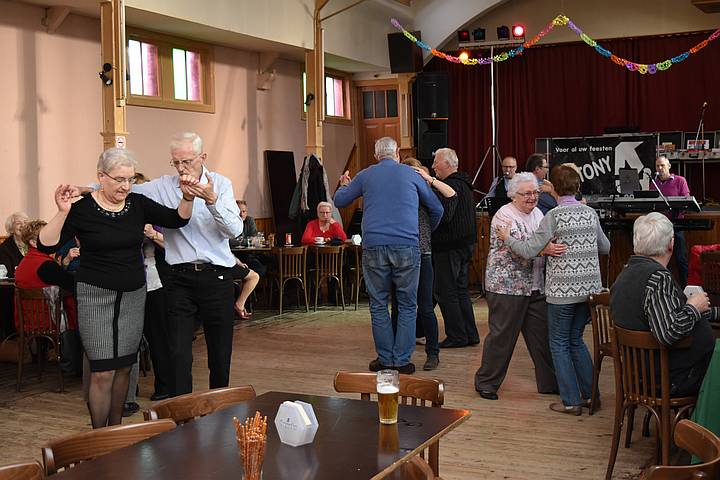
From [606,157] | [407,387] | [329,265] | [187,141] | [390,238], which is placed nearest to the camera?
[407,387]

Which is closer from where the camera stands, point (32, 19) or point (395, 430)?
point (395, 430)

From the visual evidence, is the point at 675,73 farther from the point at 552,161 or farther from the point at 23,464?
the point at 23,464

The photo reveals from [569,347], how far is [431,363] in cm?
160

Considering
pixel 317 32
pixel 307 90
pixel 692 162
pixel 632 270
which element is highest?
pixel 317 32

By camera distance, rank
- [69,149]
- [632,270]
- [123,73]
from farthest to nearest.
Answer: [69,149] → [123,73] → [632,270]

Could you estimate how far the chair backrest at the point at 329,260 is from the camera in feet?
33.5

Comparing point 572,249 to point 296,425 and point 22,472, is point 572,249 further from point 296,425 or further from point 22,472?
point 22,472

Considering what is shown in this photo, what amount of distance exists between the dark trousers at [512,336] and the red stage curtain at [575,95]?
9.09 m

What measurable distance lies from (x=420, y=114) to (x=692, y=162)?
13.4ft

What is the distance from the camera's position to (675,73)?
1405 cm

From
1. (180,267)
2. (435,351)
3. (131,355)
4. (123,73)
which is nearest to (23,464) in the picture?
(131,355)

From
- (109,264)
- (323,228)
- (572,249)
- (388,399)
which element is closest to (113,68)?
(323,228)

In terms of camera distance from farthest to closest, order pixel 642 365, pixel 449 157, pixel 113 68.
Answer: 1. pixel 113 68
2. pixel 449 157
3. pixel 642 365

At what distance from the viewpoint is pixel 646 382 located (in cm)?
420
